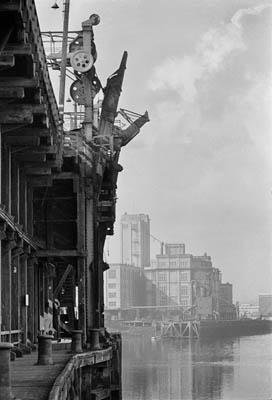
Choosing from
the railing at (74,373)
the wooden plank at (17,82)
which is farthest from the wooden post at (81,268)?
the wooden plank at (17,82)

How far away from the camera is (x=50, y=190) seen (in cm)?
3734

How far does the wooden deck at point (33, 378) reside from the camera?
15.1 m

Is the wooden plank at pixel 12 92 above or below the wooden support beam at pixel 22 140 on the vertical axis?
above

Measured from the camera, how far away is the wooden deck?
15.1 metres

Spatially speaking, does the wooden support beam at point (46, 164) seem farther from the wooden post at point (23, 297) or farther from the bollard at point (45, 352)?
the bollard at point (45, 352)

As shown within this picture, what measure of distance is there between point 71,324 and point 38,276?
8.66 metres

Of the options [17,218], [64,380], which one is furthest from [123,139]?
[64,380]

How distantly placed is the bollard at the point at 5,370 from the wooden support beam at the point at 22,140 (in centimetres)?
1554

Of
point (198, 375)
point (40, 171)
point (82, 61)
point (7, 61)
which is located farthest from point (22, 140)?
point (198, 375)

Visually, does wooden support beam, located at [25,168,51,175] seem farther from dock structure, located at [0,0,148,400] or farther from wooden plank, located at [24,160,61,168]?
wooden plank, located at [24,160,61,168]

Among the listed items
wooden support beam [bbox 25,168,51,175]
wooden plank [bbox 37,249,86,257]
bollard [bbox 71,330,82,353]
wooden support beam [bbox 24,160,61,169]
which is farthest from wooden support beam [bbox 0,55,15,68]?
wooden plank [bbox 37,249,86,257]

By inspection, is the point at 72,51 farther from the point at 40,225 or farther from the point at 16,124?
the point at 16,124

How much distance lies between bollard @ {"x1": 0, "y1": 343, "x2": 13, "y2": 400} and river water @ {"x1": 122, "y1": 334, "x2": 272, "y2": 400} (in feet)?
209

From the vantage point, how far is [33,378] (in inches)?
693
